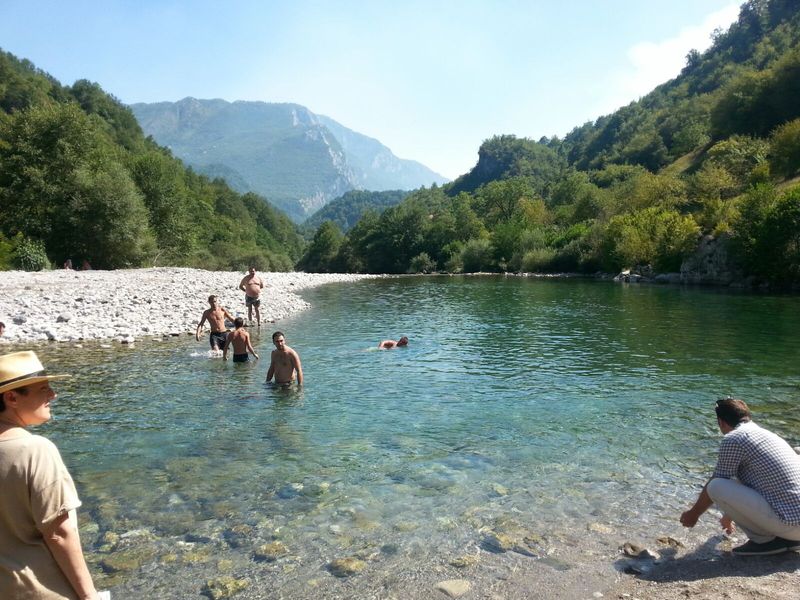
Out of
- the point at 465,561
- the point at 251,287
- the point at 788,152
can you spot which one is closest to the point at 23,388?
the point at 465,561

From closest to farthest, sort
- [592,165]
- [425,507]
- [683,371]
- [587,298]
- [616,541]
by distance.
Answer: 1. [616,541]
2. [425,507]
3. [683,371]
4. [587,298]
5. [592,165]

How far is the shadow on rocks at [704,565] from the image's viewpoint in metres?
5.73

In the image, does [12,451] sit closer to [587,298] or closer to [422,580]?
[422,580]

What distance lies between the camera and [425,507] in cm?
787

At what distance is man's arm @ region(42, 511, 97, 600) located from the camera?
3059mm

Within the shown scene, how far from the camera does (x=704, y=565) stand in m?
6.05

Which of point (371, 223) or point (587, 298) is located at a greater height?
point (371, 223)

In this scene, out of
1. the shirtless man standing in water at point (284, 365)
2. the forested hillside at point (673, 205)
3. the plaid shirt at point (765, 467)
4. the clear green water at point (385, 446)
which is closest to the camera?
the plaid shirt at point (765, 467)

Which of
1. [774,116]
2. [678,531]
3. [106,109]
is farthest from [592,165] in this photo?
[678,531]

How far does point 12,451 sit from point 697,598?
5.86 meters

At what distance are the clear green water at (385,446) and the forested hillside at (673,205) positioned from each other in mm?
32838

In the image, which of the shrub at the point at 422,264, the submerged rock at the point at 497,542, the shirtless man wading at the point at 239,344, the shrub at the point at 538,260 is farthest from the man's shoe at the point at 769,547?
the shrub at the point at 422,264

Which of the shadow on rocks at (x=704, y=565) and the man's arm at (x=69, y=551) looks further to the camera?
the shadow on rocks at (x=704, y=565)

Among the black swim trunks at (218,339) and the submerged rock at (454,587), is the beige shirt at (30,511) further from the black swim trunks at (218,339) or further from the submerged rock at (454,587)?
the black swim trunks at (218,339)
